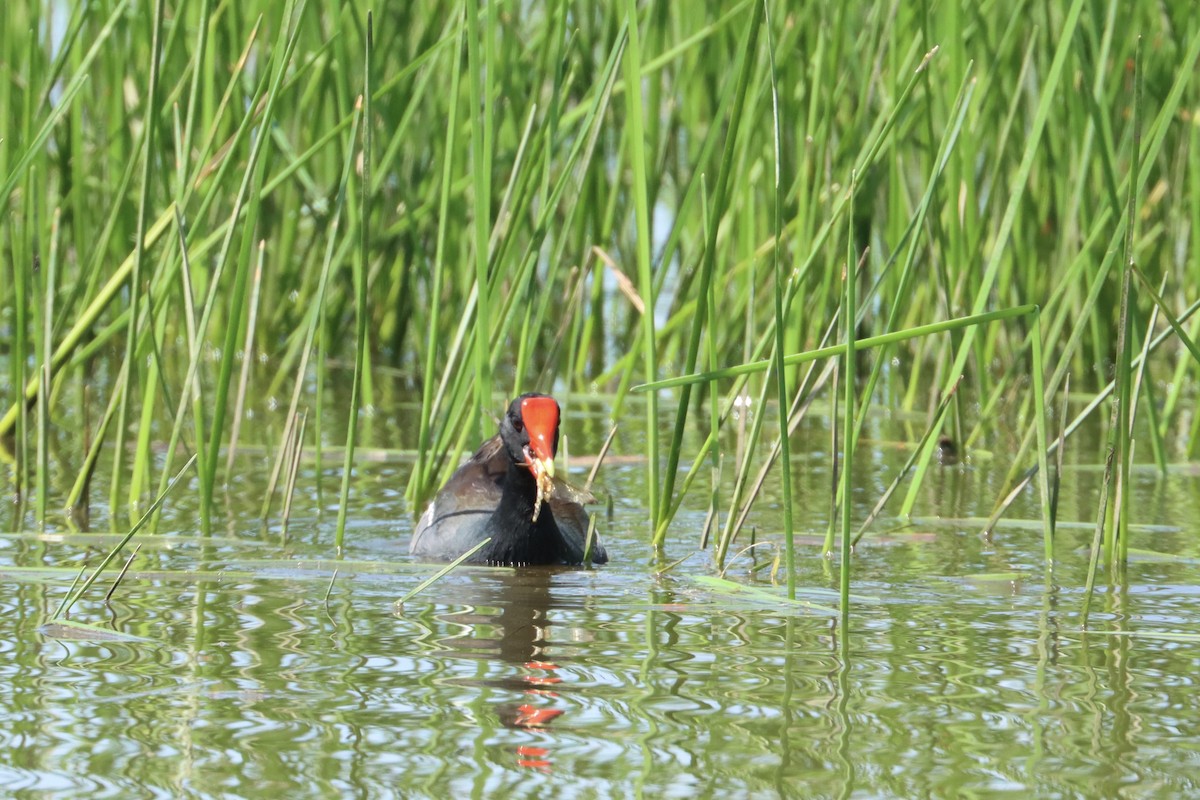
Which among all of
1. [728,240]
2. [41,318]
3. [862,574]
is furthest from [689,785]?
[728,240]

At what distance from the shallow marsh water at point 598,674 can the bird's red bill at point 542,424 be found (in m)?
0.32

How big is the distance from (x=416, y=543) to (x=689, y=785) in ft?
7.47

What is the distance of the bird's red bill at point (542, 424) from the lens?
4.46 meters

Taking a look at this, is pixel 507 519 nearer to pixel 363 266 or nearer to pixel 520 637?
pixel 363 266

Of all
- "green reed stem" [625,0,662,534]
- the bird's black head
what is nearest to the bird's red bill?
the bird's black head

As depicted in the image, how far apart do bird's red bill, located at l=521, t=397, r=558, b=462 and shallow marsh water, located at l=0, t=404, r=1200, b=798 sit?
0.32 meters

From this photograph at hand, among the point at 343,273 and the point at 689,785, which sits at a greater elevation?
the point at 343,273

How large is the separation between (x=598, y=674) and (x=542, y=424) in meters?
1.23

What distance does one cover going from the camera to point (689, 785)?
8.83 ft

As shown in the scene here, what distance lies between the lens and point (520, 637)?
371cm

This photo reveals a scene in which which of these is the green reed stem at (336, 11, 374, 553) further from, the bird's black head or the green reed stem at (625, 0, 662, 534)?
the green reed stem at (625, 0, 662, 534)

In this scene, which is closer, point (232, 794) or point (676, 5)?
point (232, 794)

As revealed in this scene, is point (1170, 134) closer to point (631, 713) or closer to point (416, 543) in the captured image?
point (416, 543)

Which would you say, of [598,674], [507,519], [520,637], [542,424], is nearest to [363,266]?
[542,424]
